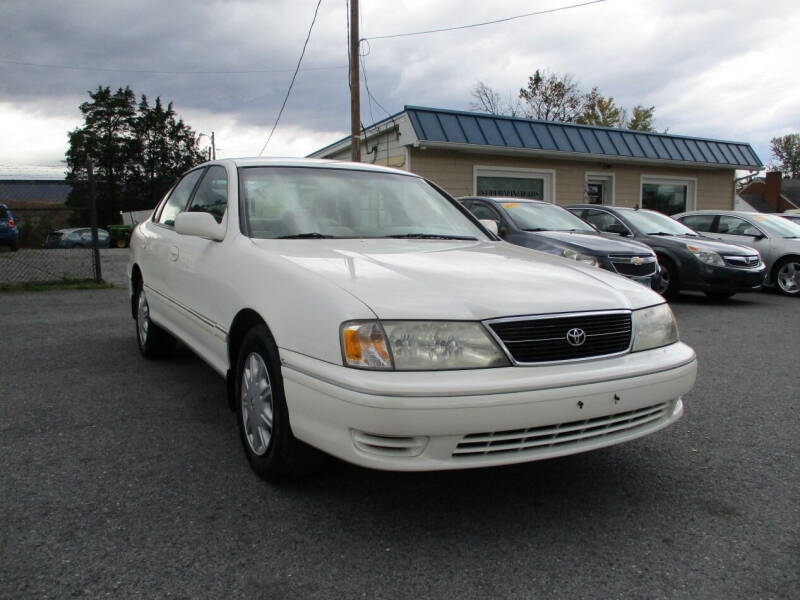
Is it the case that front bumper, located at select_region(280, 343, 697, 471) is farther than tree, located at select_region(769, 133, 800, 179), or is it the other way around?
tree, located at select_region(769, 133, 800, 179)

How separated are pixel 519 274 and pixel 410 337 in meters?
0.74

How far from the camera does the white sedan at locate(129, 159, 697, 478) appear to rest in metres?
2.23

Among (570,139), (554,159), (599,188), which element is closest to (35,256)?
(554,159)

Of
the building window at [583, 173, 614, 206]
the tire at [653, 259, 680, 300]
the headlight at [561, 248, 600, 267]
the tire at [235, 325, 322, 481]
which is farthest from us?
the building window at [583, 173, 614, 206]

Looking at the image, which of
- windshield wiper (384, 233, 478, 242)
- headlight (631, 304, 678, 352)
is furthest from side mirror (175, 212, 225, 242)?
headlight (631, 304, 678, 352)

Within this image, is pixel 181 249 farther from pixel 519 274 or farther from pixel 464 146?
pixel 464 146

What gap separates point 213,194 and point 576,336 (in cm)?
244

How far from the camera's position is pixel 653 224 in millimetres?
10117

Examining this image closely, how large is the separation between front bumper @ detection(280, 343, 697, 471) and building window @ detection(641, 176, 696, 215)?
16.5 metres

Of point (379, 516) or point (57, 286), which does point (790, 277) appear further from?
point (57, 286)

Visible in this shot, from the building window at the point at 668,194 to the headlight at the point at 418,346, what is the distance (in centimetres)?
1671

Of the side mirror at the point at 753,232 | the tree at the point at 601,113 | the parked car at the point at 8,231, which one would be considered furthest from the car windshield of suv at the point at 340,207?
the tree at the point at 601,113

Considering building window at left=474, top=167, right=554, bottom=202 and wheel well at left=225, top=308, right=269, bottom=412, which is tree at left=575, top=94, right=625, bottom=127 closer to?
building window at left=474, top=167, right=554, bottom=202

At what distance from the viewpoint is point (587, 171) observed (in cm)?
1648
